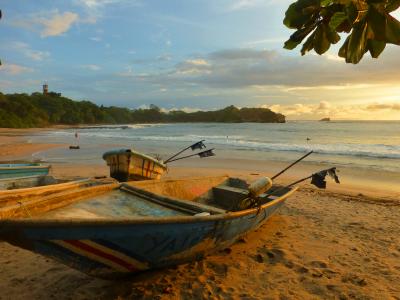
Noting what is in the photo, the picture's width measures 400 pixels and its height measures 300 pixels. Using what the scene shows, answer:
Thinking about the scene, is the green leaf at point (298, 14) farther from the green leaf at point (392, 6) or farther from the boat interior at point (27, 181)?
the boat interior at point (27, 181)

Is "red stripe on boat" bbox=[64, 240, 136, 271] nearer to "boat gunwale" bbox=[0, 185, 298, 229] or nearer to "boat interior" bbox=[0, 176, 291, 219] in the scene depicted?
"boat gunwale" bbox=[0, 185, 298, 229]

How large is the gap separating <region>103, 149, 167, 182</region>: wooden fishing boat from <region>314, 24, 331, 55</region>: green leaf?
8.28 metres

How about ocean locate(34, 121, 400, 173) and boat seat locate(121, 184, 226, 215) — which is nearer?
boat seat locate(121, 184, 226, 215)

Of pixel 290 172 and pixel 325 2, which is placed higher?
pixel 325 2

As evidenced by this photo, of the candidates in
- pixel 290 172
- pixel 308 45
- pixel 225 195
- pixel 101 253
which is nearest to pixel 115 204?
pixel 101 253

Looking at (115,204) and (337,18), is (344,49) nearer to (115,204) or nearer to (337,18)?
(337,18)

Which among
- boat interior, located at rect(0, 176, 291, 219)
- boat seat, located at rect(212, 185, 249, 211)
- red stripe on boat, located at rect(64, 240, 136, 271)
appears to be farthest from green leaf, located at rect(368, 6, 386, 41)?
boat seat, located at rect(212, 185, 249, 211)

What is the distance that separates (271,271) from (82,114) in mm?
101573

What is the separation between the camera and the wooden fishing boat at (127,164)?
10.1m

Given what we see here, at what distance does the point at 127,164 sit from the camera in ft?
33.0

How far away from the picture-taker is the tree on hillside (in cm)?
163

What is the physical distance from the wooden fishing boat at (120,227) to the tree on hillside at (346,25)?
8.58 feet

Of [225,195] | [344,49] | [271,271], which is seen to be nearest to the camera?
[344,49]

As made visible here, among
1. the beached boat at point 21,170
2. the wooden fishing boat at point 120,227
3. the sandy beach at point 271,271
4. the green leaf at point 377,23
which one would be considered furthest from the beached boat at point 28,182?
the green leaf at point 377,23
